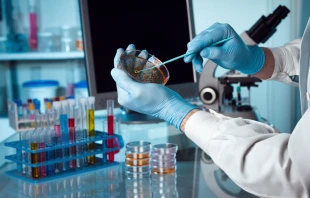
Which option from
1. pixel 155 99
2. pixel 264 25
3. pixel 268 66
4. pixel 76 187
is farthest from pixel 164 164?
pixel 264 25

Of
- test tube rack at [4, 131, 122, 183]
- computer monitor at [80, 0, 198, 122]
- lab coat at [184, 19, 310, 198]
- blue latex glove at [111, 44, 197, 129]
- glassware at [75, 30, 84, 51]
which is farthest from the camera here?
glassware at [75, 30, 84, 51]

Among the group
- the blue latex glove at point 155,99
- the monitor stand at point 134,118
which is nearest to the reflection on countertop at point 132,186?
the blue latex glove at point 155,99

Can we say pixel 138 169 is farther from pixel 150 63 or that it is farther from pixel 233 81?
pixel 233 81

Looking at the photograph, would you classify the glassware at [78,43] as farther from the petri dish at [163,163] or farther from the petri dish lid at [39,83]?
the petri dish at [163,163]

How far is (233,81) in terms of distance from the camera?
236 centimetres

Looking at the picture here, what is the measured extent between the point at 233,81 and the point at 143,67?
0.94 metres

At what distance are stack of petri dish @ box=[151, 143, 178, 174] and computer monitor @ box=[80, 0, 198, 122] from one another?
21.7 inches

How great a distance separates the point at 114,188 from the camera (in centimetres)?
155

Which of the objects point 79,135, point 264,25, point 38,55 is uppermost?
point 264,25

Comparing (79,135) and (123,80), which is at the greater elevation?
(123,80)

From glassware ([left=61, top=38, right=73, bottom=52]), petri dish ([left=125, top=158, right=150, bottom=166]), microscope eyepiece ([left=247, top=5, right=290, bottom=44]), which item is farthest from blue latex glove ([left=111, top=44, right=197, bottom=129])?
glassware ([left=61, top=38, right=73, bottom=52])

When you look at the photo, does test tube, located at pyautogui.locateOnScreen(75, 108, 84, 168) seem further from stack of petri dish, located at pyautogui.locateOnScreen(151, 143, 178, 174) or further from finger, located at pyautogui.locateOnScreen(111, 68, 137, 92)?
finger, located at pyautogui.locateOnScreen(111, 68, 137, 92)

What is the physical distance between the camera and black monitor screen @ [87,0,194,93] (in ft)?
7.08

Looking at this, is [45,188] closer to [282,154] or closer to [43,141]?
[43,141]
